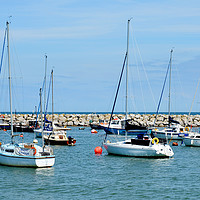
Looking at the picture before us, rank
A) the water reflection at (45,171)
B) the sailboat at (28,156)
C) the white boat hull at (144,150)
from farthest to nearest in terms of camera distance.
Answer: the white boat hull at (144,150)
the sailboat at (28,156)
the water reflection at (45,171)

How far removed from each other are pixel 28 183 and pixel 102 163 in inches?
418

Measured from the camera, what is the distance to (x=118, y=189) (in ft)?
87.0

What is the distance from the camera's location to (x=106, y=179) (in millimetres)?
29672

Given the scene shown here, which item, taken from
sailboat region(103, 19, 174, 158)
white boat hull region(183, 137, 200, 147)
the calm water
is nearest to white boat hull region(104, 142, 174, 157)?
sailboat region(103, 19, 174, 158)

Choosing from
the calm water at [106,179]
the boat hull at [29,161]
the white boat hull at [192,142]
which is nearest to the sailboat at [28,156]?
the boat hull at [29,161]

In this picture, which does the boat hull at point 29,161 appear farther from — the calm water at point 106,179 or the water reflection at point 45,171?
the calm water at point 106,179

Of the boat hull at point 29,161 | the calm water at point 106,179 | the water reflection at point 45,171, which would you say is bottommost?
the calm water at point 106,179

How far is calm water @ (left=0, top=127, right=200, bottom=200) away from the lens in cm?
2527

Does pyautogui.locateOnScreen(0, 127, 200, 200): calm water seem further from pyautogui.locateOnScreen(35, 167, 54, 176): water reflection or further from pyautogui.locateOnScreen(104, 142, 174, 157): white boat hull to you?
pyautogui.locateOnScreen(104, 142, 174, 157): white boat hull

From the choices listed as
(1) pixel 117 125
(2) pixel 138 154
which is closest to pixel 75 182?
(2) pixel 138 154

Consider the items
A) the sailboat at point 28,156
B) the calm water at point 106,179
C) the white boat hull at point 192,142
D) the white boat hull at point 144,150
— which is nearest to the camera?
the calm water at point 106,179

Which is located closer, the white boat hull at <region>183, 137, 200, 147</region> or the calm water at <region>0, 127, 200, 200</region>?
the calm water at <region>0, 127, 200, 200</region>

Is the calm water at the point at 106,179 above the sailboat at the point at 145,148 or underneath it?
underneath

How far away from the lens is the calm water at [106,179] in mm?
25266
